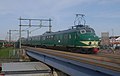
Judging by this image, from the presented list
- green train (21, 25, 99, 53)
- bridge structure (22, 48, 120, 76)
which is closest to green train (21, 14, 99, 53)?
green train (21, 25, 99, 53)

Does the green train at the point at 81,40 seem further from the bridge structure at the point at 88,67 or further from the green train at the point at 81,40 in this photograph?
the bridge structure at the point at 88,67

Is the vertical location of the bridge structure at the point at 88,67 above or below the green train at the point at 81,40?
below

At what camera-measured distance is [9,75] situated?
111 ft

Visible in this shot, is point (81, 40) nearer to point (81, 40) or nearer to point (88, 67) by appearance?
point (81, 40)

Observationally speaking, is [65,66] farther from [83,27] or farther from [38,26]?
[38,26]

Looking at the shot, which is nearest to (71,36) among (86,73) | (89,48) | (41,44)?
(89,48)

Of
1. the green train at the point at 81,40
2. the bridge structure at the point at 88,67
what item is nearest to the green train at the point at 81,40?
the green train at the point at 81,40

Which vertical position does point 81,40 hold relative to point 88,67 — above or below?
above

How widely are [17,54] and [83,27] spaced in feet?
143

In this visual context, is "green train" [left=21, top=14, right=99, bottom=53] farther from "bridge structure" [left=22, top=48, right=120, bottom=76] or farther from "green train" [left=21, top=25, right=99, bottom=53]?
"bridge structure" [left=22, top=48, right=120, bottom=76]

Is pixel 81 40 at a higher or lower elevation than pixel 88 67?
higher

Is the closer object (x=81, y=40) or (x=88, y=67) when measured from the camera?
(x=88, y=67)

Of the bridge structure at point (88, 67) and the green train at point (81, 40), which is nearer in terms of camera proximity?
the bridge structure at point (88, 67)

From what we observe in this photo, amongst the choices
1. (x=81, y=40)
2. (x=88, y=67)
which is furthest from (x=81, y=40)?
(x=88, y=67)
